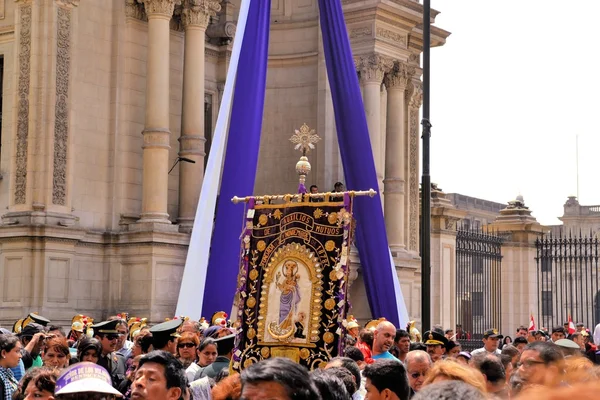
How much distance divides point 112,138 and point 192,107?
66.9 inches

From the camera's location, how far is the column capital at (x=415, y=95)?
27.6m

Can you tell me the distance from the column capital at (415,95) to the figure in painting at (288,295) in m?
16.6

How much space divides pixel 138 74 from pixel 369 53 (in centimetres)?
575

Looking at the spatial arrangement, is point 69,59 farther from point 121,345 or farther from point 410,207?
point 410,207

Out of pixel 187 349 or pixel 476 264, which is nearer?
pixel 187 349

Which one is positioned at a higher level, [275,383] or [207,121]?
[207,121]

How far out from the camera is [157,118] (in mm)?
20672

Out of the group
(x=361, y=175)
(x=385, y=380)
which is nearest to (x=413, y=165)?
(x=361, y=175)

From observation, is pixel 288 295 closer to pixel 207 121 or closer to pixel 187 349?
pixel 187 349

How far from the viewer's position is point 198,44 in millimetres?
21734

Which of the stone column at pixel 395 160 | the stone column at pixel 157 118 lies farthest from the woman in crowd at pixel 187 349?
the stone column at pixel 395 160

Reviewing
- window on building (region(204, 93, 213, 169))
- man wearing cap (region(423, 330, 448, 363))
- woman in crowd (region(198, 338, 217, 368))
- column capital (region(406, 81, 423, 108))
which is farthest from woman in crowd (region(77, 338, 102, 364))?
column capital (region(406, 81, 423, 108))

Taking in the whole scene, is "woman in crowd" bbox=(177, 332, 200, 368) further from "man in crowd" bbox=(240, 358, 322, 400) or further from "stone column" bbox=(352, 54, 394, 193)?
"stone column" bbox=(352, 54, 394, 193)

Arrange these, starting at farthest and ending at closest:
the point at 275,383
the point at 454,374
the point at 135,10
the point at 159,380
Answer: the point at 135,10
the point at 159,380
the point at 454,374
the point at 275,383
